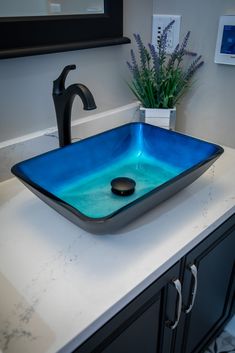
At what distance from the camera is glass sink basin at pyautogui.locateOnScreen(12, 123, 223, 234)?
72 centimetres

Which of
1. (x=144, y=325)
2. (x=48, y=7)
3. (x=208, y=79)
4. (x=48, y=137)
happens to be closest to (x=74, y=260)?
(x=144, y=325)

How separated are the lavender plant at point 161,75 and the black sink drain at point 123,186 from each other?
14.2 inches

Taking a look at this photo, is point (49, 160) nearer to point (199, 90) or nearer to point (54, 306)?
point (54, 306)

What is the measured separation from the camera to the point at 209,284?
979mm

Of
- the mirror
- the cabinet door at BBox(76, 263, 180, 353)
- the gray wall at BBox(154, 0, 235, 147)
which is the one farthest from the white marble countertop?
the mirror

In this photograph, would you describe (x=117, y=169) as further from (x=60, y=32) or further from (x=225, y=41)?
(x=225, y=41)

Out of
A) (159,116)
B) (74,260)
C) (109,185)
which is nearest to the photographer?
(74,260)

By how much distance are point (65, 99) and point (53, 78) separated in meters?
0.17

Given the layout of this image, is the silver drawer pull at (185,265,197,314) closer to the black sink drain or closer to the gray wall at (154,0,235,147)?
the black sink drain

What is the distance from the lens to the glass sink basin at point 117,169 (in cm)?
72

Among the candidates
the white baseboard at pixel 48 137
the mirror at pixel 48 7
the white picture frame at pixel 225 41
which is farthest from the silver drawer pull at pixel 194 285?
the mirror at pixel 48 7

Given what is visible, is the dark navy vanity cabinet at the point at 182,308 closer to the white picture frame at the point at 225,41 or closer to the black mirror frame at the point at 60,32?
the white picture frame at the point at 225,41

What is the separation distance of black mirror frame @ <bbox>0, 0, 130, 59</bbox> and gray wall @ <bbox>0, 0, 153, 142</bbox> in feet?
0.13

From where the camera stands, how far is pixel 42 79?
958 mm
